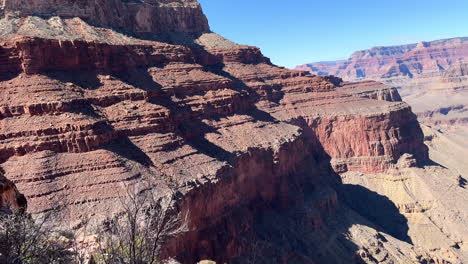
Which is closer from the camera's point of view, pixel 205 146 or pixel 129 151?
pixel 129 151

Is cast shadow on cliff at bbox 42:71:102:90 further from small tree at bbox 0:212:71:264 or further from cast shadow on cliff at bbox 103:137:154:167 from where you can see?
small tree at bbox 0:212:71:264

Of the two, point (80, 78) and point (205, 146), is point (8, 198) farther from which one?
point (205, 146)

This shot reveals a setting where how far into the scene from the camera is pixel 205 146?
49.3m

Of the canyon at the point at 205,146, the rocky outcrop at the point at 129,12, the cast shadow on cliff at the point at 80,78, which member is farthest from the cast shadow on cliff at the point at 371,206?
the cast shadow on cliff at the point at 80,78

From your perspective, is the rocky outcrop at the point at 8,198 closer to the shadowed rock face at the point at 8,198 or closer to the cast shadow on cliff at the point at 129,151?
the shadowed rock face at the point at 8,198

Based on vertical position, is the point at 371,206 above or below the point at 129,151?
below

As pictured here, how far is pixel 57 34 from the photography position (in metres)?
52.4

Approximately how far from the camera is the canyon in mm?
36062

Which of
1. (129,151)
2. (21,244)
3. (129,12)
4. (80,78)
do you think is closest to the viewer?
(21,244)

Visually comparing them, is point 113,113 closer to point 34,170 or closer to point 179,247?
point 34,170

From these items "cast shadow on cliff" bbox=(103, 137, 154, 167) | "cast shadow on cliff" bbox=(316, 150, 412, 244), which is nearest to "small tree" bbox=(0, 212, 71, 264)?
"cast shadow on cliff" bbox=(103, 137, 154, 167)

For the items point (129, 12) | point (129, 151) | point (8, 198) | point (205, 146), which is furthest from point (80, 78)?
point (129, 12)

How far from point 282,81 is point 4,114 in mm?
59316

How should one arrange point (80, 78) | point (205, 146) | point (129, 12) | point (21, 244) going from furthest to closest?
point (129, 12)
point (205, 146)
point (80, 78)
point (21, 244)
